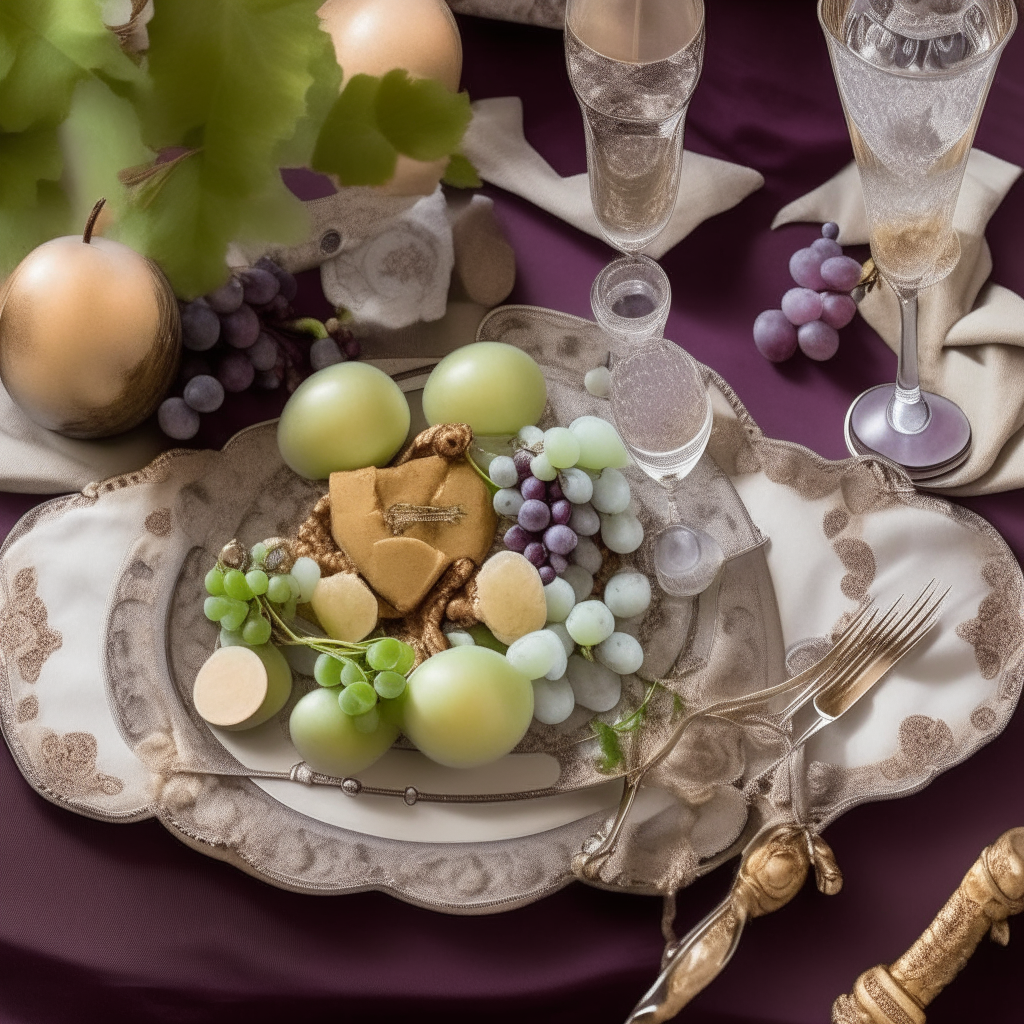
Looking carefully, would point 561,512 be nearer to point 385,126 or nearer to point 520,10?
point 385,126

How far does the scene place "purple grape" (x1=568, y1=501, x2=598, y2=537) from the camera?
30.6 inches

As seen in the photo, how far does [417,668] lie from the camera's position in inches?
28.9

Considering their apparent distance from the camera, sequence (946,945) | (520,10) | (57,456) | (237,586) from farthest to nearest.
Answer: (520,10)
(57,456)
(237,586)
(946,945)

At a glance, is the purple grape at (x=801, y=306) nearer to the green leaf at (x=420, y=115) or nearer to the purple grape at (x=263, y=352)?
the green leaf at (x=420, y=115)

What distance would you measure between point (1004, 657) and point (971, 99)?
1.09 feet

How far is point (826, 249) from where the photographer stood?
2.85 ft

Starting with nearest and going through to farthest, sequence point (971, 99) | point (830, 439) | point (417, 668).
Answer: point (971, 99) < point (417, 668) < point (830, 439)

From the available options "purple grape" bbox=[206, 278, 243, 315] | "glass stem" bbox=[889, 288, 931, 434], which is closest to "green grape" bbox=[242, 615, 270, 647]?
"purple grape" bbox=[206, 278, 243, 315]

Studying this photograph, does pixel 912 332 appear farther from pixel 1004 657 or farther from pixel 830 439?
pixel 1004 657

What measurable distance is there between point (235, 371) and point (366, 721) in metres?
0.28

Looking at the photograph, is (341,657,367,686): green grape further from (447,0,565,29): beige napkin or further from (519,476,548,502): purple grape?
(447,0,565,29): beige napkin

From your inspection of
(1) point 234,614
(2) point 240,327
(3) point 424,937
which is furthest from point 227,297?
(3) point 424,937

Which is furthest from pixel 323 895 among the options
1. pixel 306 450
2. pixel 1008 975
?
pixel 1008 975

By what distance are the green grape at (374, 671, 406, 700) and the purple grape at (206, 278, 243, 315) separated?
0.29 meters
